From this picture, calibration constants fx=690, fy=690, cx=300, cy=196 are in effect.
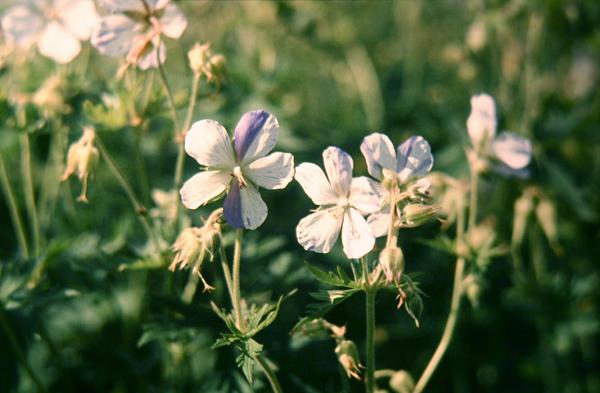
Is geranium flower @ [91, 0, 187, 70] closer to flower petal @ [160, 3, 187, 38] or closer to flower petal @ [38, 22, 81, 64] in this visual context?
flower petal @ [160, 3, 187, 38]

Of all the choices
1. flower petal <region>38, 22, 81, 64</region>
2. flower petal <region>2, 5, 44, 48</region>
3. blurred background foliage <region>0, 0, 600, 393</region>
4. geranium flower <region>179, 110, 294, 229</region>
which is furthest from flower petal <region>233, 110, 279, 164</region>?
flower petal <region>2, 5, 44, 48</region>

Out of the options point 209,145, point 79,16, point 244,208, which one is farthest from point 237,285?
point 79,16

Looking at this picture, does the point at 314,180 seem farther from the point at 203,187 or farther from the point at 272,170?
the point at 203,187

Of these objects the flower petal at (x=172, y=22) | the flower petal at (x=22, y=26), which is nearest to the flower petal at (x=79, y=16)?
the flower petal at (x=22, y=26)

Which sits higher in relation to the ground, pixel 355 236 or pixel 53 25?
pixel 53 25

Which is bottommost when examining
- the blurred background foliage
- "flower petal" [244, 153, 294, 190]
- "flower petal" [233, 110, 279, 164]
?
the blurred background foliage

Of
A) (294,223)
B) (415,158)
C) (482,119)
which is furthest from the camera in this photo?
(294,223)
